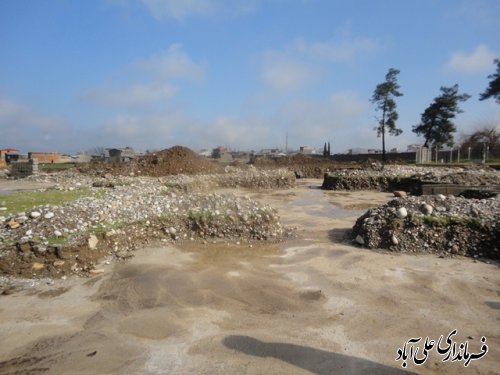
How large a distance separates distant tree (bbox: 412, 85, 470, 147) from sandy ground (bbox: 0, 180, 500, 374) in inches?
1243

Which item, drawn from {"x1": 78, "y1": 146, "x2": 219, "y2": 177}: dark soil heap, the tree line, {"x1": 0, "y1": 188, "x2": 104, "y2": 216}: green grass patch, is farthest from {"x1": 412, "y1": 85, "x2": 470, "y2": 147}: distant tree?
{"x1": 0, "y1": 188, "x2": 104, "y2": 216}: green grass patch

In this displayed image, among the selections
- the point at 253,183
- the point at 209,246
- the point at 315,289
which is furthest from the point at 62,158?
the point at 315,289

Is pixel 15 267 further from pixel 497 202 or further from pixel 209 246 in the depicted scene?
pixel 497 202

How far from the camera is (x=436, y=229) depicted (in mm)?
7727

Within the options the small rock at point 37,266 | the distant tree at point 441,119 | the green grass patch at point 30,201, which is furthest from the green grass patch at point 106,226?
the distant tree at point 441,119

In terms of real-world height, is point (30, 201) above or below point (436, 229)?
above

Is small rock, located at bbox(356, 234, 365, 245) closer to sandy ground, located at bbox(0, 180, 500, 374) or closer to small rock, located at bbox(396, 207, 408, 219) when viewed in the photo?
sandy ground, located at bbox(0, 180, 500, 374)

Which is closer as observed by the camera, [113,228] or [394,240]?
[113,228]

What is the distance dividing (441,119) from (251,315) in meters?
35.8

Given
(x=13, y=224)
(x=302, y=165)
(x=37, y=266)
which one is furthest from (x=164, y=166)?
(x=37, y=266)

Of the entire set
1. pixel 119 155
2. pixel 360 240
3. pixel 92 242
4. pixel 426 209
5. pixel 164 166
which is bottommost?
pixel 360 240

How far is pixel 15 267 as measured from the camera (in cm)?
586

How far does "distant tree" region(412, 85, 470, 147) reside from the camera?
110ft

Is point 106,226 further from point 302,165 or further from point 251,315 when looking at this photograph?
point 302,165
